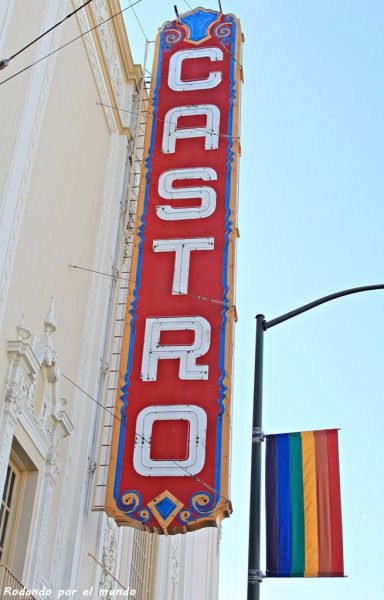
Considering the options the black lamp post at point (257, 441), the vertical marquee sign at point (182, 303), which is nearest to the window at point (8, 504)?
the vertical marquee sign at point (182, 303)

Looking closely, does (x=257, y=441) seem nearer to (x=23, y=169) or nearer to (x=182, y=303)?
(x=182, y=303)

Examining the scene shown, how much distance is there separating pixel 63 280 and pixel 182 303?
5.42ft

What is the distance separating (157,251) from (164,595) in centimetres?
910

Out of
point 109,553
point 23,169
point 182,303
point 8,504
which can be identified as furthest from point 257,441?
point 109,553

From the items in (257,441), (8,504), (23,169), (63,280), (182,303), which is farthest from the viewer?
(63,280)

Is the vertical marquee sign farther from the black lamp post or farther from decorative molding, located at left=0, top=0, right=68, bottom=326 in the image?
the black lamp post

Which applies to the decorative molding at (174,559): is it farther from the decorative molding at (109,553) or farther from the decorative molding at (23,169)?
the decorative molding at (23,169)

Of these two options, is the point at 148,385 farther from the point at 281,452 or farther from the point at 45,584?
the point at 281,452

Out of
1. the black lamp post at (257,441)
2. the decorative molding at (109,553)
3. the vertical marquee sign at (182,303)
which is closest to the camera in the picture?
the black lamp post at (257,441)

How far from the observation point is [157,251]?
43.1ft

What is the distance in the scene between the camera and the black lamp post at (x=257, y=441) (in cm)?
740

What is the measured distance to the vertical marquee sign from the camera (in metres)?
11.1

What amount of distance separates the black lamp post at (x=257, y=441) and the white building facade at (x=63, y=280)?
2877mm

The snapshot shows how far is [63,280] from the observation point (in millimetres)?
12766
